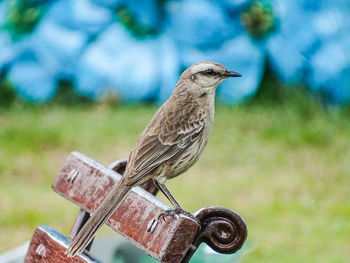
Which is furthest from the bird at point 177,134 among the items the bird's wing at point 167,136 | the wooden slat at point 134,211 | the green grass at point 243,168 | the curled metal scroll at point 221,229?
the green grass at point 243,168

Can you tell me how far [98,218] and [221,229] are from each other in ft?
1.82

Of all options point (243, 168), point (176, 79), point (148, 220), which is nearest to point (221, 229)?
point (148, 220)

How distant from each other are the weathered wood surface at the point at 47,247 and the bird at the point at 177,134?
13.5 inches

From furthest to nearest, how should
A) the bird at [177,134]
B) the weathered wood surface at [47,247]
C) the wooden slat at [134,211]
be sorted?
the bird at [177,134] < the weathered wood surface at [47,247] < the wooden slat at [134,211]

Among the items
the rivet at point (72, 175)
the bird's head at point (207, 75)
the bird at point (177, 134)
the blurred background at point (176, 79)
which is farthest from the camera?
the blurred background at point (176, 79)

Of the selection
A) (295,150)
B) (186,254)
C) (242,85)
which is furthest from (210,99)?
(242,85)

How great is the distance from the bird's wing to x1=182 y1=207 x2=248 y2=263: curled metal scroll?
31.8 inches

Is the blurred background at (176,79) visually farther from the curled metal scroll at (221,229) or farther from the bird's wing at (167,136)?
the curled metal scroll at (221,229)

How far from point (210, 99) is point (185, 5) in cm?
606

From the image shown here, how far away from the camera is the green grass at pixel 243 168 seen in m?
7.04

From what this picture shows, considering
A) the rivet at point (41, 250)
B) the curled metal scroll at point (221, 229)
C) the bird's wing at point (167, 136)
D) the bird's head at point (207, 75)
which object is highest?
the bird's head at point (207, 75)

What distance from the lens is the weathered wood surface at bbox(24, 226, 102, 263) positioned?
130 inches

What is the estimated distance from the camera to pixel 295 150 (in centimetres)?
881

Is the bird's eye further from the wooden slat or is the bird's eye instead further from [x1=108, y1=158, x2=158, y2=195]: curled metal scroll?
the wooden slat
